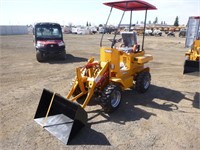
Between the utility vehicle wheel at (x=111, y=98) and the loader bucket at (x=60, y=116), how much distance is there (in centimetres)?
77

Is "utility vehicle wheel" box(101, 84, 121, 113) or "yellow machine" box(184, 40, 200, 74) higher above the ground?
"yellow machine" box(184, 40, 200, 74)

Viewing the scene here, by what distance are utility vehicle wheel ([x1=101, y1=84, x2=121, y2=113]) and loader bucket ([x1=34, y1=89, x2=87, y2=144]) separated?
2.52 ft

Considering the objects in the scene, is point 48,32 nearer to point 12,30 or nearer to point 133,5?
point 133,5

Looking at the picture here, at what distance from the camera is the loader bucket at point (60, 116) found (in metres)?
4.28

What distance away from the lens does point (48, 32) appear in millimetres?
12992

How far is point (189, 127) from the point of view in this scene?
4.80 meters

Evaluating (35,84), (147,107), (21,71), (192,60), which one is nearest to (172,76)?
(192,60)

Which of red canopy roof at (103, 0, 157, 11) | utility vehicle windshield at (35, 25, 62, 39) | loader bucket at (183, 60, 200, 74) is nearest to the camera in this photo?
red canopy roof at (103, 0, 157, 11)

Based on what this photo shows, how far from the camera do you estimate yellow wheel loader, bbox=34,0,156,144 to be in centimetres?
448

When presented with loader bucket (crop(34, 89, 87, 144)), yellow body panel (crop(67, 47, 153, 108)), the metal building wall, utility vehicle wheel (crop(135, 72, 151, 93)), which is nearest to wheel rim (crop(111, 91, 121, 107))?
yellow body panel (crop(67, 47, 153, 108))

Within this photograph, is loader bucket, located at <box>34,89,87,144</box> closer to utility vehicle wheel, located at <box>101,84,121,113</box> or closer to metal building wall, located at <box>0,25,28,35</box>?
utility vehicle wheel, located at <box>101,84,121,113</box>

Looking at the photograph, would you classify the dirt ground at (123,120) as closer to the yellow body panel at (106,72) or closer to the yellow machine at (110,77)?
the yellow machine at (110,77)

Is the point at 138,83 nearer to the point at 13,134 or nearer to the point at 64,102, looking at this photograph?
the point at 64,102

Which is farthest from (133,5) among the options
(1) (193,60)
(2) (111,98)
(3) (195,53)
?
(3) (195,53)
